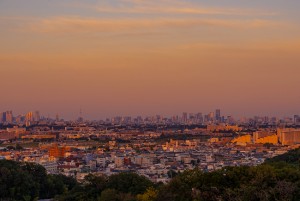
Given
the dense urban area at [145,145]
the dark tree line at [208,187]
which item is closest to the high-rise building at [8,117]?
the dense urban area at [145,145]

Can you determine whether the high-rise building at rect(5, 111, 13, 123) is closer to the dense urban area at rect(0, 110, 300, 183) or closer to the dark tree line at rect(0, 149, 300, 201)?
the dense urban area at rect(0, 110, 300, 183)

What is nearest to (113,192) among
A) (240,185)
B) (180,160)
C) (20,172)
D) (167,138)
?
(240,185)

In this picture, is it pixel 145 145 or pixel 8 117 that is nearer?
pixel 145 145

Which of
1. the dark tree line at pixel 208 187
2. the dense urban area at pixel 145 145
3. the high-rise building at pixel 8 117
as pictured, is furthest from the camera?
the high-rise building at pixel 8 117

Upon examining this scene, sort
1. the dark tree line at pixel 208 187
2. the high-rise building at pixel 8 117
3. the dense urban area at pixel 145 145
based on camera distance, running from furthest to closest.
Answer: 1. the high-rise building at pixel 8 117
2. the dense urban area at pixel 145 145
3. the dark tree line at pixel 208 187

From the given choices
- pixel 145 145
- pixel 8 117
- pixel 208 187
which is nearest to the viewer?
pixel 208 187

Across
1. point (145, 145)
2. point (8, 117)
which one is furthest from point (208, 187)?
point (8, 117)

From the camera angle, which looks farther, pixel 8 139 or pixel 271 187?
pixel 8 139

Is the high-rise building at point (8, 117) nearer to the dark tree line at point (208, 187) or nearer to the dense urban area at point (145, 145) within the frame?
the dense urban area at point (145, 145)

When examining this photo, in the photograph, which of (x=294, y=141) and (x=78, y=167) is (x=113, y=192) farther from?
(x=294, y=141)

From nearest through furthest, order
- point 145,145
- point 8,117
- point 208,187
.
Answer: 1. point 208,187
2. point 145,145
3. point 8,117

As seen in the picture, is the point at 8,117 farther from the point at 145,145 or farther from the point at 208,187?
the point at 208,187
